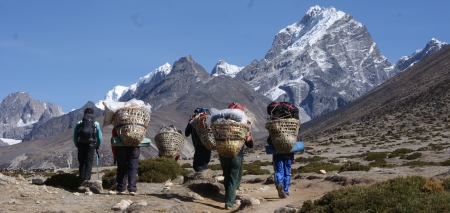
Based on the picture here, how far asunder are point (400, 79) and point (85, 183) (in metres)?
145

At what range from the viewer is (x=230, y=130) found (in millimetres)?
10492

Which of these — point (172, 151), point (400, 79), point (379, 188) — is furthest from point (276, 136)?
point (400, 79)

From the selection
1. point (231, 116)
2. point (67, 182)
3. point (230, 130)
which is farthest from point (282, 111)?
point (67, 182)

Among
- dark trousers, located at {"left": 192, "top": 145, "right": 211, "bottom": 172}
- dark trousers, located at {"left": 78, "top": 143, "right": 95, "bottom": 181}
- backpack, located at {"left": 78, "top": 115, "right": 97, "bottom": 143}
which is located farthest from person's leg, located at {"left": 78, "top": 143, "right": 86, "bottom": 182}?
dark trousers, located at {"left": 192, "top": 145, "right": 211, "bottom": 172}

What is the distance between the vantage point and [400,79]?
149000 millimetres

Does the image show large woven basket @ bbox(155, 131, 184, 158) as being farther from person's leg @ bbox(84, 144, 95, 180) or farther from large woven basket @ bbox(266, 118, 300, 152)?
large woven basket @ bbox(266, 118, 300, 152)

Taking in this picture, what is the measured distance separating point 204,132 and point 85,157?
285 cm

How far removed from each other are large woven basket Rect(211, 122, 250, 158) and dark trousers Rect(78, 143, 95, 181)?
158 inches

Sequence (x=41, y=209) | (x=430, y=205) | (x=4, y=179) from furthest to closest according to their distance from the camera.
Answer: (x=4, y=179) < (x=41, y=209) < (x=430, y=205)

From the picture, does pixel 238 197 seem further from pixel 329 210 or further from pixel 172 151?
pixel 172 151

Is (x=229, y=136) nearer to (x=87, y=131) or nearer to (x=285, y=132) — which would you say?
(x=285, y=132)

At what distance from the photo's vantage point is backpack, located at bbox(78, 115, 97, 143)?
43.2 feet

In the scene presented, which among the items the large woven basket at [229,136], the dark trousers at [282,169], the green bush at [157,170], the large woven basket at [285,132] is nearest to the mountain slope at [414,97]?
the green bush at [157,170]

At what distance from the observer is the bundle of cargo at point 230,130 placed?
34.5 feet
